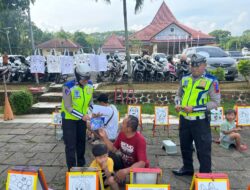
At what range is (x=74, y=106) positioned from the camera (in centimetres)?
421

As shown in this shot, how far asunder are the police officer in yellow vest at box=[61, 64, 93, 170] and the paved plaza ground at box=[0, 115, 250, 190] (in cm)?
58

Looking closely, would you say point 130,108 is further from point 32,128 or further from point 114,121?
point 32,128

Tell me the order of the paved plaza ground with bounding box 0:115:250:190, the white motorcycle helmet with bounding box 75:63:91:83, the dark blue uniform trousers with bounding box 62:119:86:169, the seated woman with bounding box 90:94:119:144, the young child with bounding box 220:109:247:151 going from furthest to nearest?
the young child with bounding box 220:109:247:151
the seated woman with bounding box 90:94:119:144
the paved plaza ground with bounding box 0:115:250:190
the dark blue uniform trousers with bounding box 62:119:86:169
the white motorcycle helmet with bounding box 75:63:91:83

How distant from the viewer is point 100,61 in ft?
37.0

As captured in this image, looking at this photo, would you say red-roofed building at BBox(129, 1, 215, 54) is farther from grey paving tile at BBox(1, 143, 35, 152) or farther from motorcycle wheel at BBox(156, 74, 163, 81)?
grey paving tile at BBox(1, 143, 35, 152)

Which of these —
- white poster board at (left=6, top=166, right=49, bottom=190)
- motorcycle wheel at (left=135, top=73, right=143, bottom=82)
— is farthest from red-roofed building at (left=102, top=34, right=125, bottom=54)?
white poster board at (left=6, top=166, right=49, bottom=190)

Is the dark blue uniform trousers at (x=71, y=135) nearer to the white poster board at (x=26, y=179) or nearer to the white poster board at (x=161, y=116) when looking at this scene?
the white poster board at (x=26, y=179)

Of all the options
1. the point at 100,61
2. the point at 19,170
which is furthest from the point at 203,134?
the point at 100,61

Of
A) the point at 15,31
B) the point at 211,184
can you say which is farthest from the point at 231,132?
the point at 15,31

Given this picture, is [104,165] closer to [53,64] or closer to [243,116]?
[243,116]

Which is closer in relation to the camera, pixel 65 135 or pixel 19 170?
pixel 19 170

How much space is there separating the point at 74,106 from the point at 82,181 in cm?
127

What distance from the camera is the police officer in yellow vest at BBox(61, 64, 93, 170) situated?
4145mm

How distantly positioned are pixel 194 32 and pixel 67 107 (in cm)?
3399
